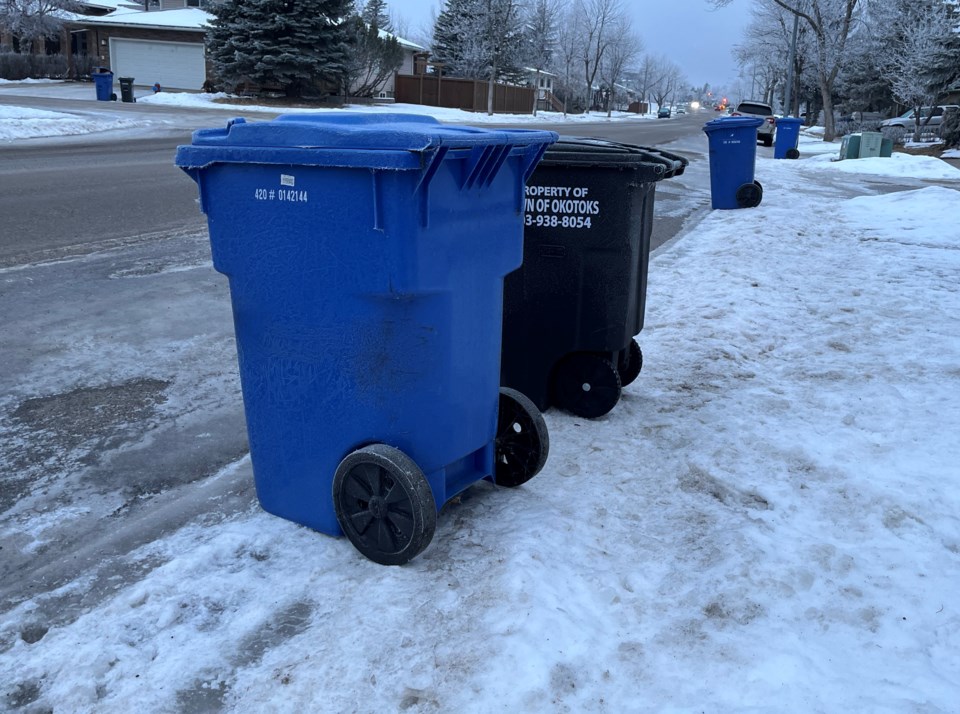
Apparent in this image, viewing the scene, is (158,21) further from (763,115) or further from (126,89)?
(763,115)

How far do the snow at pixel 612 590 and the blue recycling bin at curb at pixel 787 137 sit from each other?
22689 mm

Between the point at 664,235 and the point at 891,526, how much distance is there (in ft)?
23.2

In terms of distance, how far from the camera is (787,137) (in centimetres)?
2527

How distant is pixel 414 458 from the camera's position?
8.80 ft

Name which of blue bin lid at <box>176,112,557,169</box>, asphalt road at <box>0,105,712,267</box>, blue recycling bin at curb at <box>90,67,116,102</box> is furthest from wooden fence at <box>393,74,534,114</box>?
blue bin lid at <box>176,112,557,169</box>

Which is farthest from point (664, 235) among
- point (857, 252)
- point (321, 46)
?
point (321, 46)

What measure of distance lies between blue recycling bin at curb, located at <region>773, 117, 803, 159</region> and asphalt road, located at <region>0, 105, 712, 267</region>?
16380 mm

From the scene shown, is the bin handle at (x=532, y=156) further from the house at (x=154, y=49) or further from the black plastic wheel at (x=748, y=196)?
the house at (x=154, y=49)

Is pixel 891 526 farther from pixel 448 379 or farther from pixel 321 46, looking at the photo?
pixel 321 46

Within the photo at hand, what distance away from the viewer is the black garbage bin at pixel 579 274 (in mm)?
3811

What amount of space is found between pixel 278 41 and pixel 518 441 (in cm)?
3505

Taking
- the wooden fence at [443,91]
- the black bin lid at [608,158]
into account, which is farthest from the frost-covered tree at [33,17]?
the black bin lid at [608,158]

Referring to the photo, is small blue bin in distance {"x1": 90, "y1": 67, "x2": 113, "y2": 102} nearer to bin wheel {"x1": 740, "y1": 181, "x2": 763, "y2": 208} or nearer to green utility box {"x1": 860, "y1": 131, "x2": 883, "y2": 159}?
green utility box {"x1": 860, "y1": 131, "x2": 883, "y2": 159}

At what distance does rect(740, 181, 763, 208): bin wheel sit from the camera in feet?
39.9
